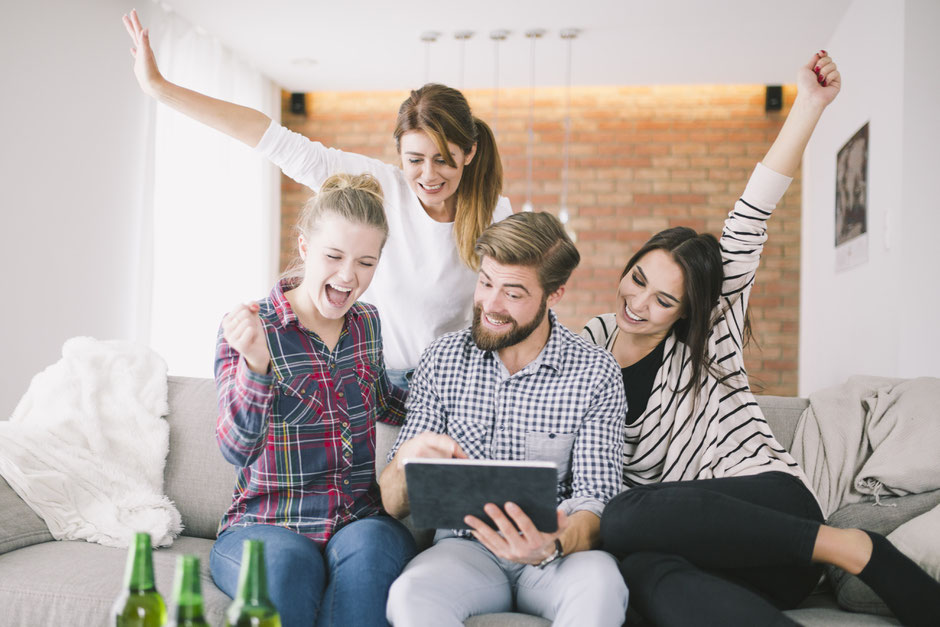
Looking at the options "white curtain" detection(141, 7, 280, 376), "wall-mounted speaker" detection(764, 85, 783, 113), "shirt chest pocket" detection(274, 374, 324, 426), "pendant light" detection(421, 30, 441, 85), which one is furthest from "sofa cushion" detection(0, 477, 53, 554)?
"wall-mounted speaker" detection(764, 85, 783, 113)

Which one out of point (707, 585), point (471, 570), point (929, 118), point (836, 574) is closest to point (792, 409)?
point (836, 574)

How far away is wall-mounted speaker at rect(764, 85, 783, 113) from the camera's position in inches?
215

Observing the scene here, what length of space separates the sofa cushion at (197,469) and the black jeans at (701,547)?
1.05m

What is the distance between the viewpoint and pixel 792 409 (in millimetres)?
2139

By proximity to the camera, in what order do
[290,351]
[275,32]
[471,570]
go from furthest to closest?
[275,32] → [290,351] → [471,570]

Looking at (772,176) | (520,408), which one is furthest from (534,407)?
(772,176)

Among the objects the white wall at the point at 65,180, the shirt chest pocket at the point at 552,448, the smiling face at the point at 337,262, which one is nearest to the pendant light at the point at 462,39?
the white wall at the point at 65,180

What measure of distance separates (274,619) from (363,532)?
28.4 inches

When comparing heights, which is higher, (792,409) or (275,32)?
(275,32)

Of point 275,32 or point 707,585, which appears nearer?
point 707,585

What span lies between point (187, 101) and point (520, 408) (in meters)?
1.21

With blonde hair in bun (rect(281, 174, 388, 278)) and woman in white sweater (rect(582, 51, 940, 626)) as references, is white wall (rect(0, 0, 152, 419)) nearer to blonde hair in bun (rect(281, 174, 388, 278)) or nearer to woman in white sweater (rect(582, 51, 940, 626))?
blonde hair in bun (rect(281, 174, 388, 278))

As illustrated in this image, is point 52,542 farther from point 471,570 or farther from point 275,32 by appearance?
point 275,32

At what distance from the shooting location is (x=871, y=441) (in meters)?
1.98
